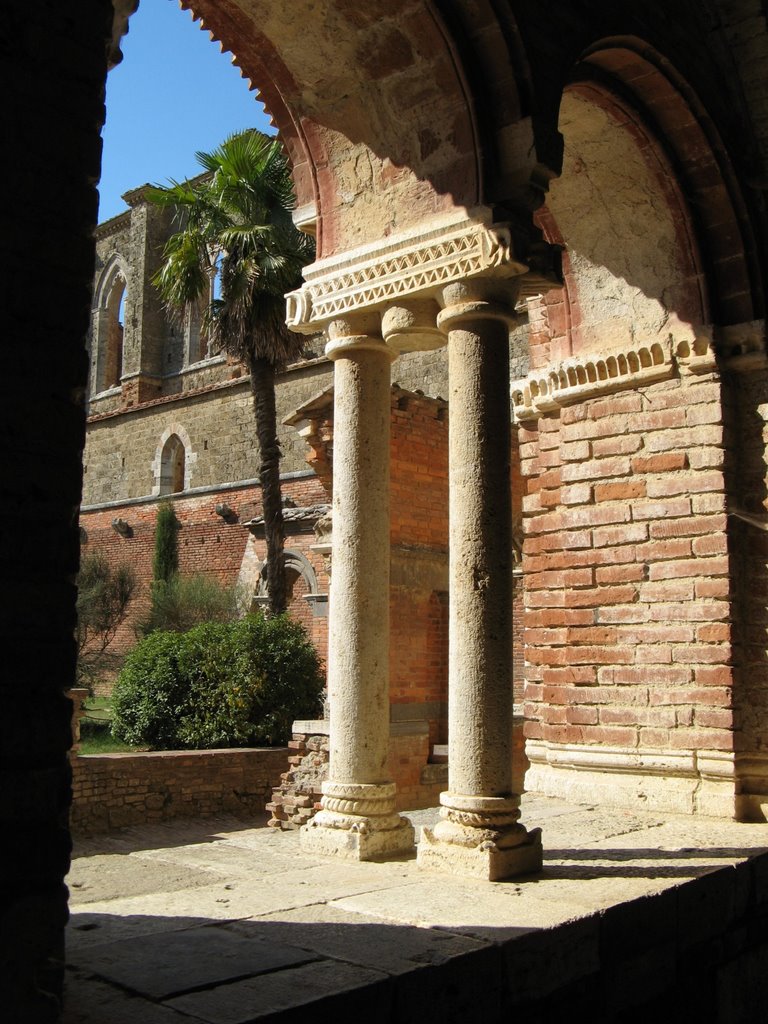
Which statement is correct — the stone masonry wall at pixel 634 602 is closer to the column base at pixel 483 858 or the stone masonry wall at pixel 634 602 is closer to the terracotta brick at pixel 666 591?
the terracotta brick at pixel 666 591

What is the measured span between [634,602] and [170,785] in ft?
23.3

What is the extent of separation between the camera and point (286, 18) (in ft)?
16.3

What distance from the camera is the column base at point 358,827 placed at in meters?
4.66

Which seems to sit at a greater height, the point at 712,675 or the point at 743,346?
the point at 743,346

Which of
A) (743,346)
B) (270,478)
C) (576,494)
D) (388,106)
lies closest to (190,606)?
(270,478)

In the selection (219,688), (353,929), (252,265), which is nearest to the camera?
(353,929)

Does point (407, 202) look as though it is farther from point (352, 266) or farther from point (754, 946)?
point (754, 946)

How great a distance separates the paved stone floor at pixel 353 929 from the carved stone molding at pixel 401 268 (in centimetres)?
267

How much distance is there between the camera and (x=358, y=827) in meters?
4.68

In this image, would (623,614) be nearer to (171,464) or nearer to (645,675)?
(645,675)

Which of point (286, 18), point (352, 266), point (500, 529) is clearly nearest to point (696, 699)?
point (500, 529)

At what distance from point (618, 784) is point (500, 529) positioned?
2.54 metres

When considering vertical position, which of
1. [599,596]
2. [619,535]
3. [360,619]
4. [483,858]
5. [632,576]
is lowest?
[483,858]

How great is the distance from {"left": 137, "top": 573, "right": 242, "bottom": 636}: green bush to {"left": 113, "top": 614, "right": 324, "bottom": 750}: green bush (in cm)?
700
